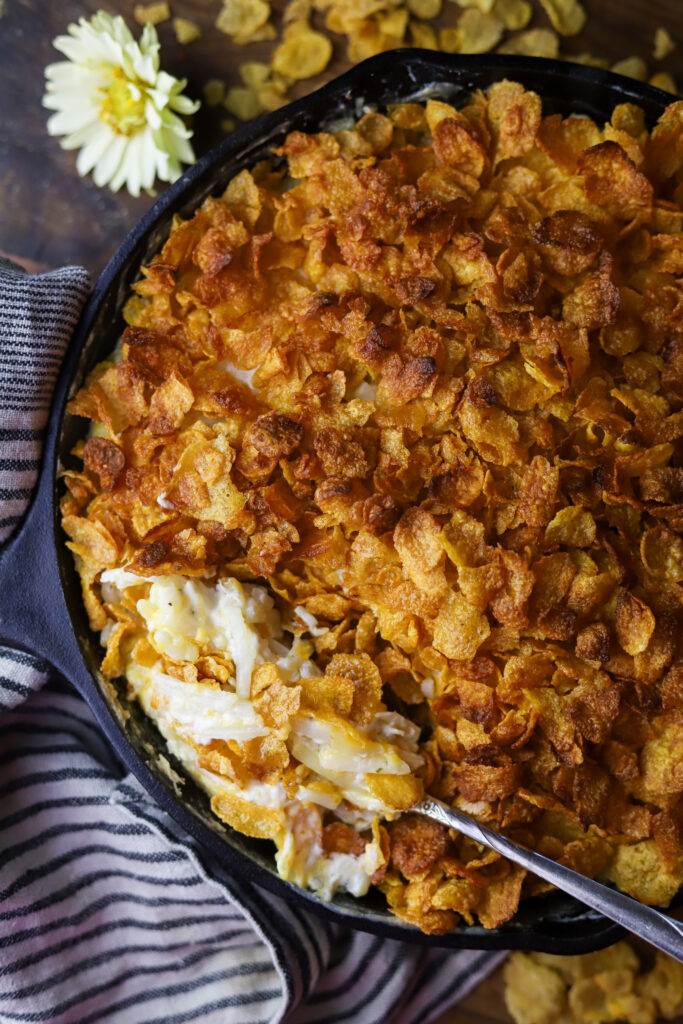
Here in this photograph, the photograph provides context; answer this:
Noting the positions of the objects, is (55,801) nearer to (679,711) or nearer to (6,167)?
(679,711)

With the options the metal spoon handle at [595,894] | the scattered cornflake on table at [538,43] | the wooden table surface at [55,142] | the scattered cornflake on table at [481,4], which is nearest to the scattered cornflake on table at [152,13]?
the wooden table surface at [55,142]

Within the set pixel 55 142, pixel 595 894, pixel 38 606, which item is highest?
Result: pixel 55 142

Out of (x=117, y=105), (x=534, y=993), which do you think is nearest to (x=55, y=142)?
(x=117, y=105)

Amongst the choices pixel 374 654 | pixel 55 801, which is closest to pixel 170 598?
pixel 374 654

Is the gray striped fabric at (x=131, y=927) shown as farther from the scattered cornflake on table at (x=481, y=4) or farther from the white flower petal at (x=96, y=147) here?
the scattered cornflake on table at (x=481, y=4)

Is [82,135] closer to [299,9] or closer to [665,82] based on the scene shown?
[299,9]

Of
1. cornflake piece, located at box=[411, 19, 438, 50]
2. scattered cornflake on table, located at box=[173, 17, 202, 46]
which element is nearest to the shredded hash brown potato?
cornflake piece, located at box=[411, 19, 438, 50]
